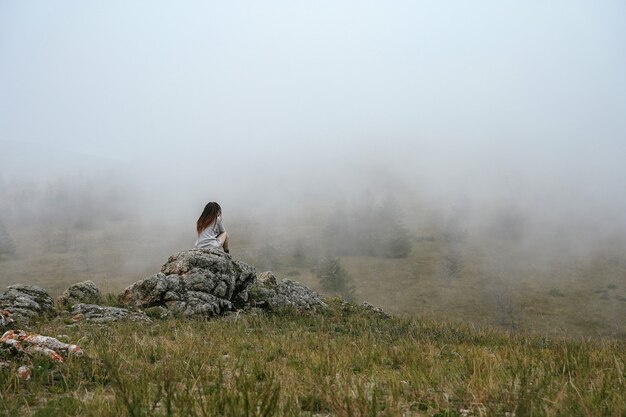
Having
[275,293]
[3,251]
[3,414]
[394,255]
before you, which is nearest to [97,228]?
[3,251]

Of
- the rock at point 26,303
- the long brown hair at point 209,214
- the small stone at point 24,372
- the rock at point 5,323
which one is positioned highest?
the long brown hair at point 209,214

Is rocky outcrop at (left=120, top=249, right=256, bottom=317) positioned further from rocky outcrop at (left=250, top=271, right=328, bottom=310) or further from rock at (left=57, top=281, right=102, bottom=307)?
rock at (left=57, top=281, right=102, bottom=307)

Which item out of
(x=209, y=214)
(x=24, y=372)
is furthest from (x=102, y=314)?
(x=24, y=372)

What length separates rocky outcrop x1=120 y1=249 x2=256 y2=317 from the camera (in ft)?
46.4

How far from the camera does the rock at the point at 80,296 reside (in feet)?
48.4

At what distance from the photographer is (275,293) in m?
17.4

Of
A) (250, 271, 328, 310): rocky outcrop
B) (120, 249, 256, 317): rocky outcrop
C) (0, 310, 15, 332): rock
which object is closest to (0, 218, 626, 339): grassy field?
(250, 271, 328, 310): rocky outcrop

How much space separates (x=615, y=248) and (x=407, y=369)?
171174 mm

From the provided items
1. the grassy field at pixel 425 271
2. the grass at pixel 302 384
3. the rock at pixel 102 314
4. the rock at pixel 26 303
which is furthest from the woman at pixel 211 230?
the grassy field at pixel 425 271

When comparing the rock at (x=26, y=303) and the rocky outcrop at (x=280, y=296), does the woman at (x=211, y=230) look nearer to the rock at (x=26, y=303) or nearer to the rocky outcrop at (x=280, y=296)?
the rocky outcrop at (x=280, y=296)

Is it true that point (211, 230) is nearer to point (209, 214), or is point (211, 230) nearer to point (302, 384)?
point (209, 214)


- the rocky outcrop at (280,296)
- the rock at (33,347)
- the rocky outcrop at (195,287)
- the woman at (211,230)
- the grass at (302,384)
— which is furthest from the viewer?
the rocky outcrop at (280,296)

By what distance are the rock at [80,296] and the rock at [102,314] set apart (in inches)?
65.6

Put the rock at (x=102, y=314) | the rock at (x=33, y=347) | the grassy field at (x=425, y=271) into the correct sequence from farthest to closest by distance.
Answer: the grassy field at (x=425, y=271)
the rock at (x=102, y=314)
the rock at (x=33, y=347)
